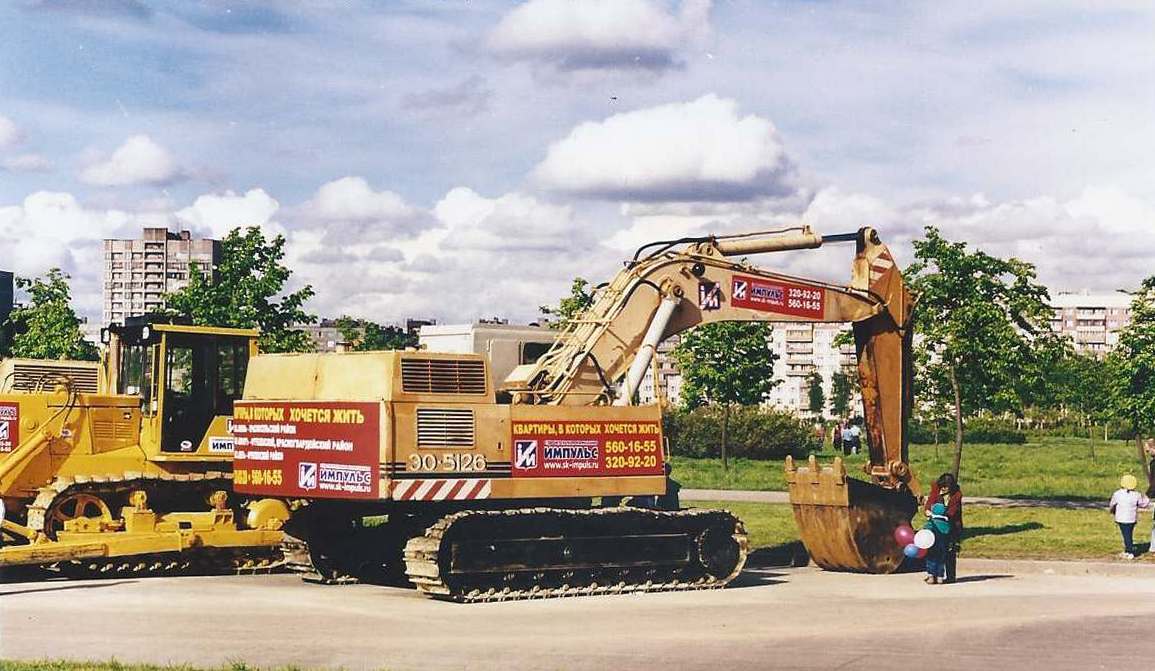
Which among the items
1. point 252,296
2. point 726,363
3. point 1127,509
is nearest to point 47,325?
point 252,296

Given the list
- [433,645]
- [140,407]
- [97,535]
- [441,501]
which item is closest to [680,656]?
[433,645]

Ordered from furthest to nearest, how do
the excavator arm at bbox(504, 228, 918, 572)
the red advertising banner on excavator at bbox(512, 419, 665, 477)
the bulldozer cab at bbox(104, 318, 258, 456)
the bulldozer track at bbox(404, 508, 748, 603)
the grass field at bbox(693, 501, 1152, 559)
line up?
the grass field at bbox(693, 501, 1152, 559), the bulldozer cab at bbox(104, 318, 258, 456), the excavator arm at bbox(504, 228, 918, 572), the red advertising banner on excavator at bbox(512, 419, 665, 477), the bulldozer track at bbox(404, 508, 748, 603)

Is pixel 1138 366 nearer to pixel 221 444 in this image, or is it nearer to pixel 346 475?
pixel 221 444

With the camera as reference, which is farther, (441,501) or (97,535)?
(97,535)

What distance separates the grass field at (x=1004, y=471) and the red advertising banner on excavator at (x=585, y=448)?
18.8m

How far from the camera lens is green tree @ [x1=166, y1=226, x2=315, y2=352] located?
1321 inches

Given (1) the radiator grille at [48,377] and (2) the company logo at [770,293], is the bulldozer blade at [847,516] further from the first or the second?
(1) the radiator grille at [48,377]

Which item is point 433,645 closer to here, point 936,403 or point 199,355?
point 199,355

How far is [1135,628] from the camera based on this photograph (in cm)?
1538

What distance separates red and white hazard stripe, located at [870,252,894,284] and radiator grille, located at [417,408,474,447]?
7633 mm

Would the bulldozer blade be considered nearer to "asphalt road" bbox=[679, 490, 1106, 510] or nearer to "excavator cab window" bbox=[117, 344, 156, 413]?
"asphalt road" bbox=[679, 490, 1106, 510]

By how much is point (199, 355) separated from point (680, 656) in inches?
430

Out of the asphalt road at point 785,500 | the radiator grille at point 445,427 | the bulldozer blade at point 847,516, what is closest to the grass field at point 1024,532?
the asphalt road at point 785,500

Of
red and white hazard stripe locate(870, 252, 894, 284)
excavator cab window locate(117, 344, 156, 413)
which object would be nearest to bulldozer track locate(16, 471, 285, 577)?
excavator cab window locate(117, 344, 156, 413)
